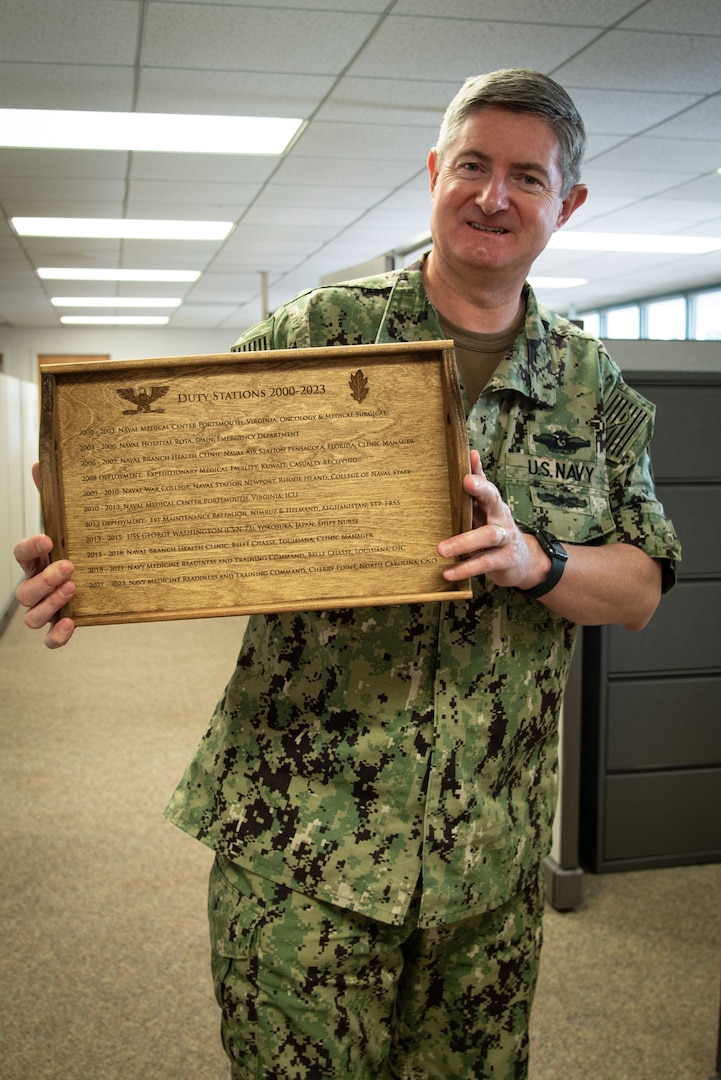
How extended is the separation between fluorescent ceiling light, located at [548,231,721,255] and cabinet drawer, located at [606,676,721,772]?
17.7ft

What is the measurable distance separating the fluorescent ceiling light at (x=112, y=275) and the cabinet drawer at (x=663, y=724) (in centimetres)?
722

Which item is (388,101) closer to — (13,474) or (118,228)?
(118,228)

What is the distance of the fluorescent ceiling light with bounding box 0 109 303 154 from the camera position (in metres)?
4.45

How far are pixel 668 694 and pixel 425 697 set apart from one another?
5.54ft

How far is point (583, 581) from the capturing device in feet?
3.60

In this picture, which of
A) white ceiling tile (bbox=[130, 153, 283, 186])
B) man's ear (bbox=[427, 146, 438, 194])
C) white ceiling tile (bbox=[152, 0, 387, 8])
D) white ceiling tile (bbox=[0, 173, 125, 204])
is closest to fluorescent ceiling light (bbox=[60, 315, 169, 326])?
white ceiling tile (bbox=[0, 173, 125, 204])

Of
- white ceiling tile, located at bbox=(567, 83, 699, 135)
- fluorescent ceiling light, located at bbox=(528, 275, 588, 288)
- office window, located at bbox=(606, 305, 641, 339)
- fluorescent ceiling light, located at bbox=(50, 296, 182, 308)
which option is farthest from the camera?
office window, located at bbox=(606, 305, 641, 339)

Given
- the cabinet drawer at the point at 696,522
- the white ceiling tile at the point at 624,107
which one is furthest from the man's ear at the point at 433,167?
the white ceiling tile at the point at 624,107

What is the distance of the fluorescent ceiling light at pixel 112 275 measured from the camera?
8661 millimetres

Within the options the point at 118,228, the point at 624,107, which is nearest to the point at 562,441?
the point at 624,107

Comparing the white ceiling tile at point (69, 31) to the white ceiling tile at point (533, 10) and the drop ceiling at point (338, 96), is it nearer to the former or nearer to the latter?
the drop ceiling at point (338, 96)

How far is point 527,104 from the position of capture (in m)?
1.08

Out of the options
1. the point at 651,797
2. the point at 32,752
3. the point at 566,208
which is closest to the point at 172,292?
the point at 32,752

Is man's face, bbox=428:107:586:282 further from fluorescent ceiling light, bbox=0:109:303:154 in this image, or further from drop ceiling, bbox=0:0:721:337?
fluorescent ceiling light, bbox=0:109:303:154
